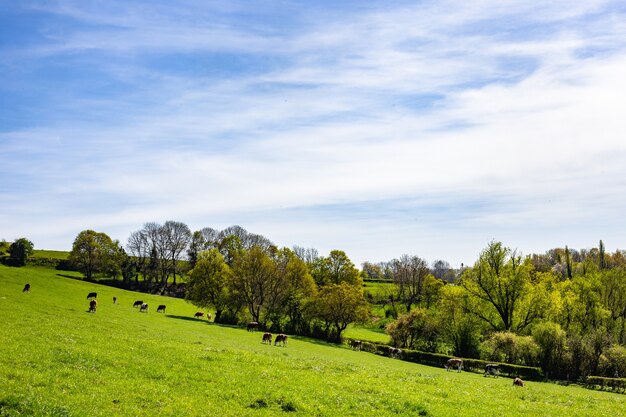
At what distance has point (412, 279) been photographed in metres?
142

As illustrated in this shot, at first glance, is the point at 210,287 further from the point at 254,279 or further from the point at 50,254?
the point at 50,254

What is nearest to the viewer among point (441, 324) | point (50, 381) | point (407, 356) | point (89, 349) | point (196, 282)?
point (50, 381)

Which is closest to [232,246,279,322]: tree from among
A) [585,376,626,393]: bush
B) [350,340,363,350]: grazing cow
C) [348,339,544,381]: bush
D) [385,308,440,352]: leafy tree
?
[350,340,363,350]: grazing cow

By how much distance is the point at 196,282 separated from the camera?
83312mm

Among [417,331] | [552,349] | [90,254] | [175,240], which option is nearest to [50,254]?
[90,254]

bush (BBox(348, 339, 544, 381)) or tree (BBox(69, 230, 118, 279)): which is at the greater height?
tree (BBox(69, 230, 118, 279))

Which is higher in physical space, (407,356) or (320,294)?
(320,294)

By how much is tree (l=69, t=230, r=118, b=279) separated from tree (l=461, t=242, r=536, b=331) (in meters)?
102

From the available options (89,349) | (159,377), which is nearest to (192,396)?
(159,377)

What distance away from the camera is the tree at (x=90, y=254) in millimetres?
126500

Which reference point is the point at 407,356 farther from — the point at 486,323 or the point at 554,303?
the point at 554,303

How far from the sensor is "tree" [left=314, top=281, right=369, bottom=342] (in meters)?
74.4

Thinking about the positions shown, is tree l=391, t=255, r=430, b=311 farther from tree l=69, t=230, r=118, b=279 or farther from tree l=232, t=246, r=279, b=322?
tree l=69, t=230, r=118, b=279

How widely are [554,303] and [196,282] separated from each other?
62339mm
